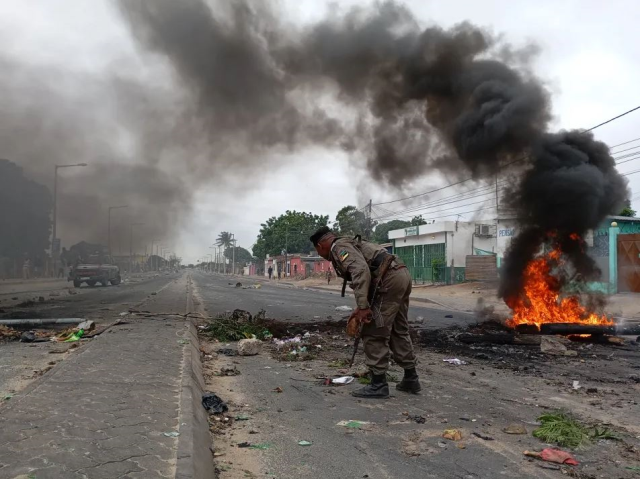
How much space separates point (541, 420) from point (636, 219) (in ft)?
58.4

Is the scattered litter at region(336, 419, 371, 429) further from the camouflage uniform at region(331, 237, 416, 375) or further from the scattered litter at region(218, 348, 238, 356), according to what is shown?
the scattered litter at region(218, 348, 238, 356)

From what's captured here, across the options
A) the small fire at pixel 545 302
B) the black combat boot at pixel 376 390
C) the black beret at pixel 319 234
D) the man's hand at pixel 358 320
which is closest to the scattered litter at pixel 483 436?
the black combat boot at pixel 376 390

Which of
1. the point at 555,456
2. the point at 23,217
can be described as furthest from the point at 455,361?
the point at 23,217

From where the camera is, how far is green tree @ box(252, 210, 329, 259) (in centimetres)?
5991

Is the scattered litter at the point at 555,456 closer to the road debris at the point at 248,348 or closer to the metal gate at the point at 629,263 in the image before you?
the road debris at the point at 248,348

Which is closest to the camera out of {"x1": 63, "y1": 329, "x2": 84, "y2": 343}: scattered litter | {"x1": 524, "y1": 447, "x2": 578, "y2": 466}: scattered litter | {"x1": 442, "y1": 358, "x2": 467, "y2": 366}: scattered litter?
{"x1": 524, "y1": 447, "x2": 578, "y2": 466}: scattered litter

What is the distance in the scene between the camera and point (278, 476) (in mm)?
2602

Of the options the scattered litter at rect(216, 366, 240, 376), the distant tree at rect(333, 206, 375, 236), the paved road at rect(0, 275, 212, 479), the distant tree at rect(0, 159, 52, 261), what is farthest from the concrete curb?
the distant tree at rect(0, 159, 52, 261)

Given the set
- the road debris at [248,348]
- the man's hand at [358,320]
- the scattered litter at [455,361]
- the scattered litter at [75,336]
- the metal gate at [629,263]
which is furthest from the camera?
the metal gate at [629,263]

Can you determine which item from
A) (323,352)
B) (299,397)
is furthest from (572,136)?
(299,397)

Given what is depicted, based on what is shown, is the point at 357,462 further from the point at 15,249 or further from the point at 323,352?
the point at 15,249

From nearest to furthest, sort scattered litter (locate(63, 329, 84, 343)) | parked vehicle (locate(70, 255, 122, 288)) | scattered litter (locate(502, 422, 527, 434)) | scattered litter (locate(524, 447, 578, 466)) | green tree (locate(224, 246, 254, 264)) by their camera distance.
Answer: scattered litter (locate(524, 447, 578, 466)) < scattered litter (locate(502, 422, 527, 434)) < scattered litter (locate(63, 329, 84, 343)) < parked vehicle (locate(70, 255, 122, 288)) < green tree (locate(224, 246, 254, 264))

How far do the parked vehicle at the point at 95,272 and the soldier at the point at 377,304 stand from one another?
25343 mm

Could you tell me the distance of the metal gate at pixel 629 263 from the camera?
52.2 ft
